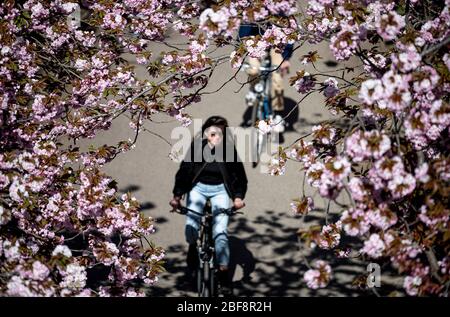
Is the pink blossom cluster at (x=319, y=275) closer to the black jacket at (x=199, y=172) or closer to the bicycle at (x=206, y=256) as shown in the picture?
the bicycle at (x=206, y=256)

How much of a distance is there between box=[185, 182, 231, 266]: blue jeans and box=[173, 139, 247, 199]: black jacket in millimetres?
111

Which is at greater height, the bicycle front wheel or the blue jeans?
the blue jeans

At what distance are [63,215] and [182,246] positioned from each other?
308cm

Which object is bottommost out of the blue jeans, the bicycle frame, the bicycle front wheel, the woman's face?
the bicycle front wheel

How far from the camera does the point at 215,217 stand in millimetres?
6312

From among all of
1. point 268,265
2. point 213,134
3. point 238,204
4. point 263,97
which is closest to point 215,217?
Result: point 238,204

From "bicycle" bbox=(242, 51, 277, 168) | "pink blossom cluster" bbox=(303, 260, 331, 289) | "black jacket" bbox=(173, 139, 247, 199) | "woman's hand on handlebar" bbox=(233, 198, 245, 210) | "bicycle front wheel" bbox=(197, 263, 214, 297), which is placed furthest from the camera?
"bicycle" bbox=(242, 51, 277, 168)

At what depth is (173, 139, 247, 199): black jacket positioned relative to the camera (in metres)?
6.38

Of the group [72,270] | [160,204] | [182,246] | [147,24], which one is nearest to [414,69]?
[72,270]

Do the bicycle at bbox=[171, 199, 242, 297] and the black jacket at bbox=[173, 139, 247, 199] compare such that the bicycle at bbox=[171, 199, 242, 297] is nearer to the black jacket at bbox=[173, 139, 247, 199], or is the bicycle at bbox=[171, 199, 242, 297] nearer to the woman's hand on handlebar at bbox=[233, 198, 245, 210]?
the woman's hand on handlebar at bbox=[233, 198, 245, 210]

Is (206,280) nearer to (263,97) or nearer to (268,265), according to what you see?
(268,265)

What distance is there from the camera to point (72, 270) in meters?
3.98

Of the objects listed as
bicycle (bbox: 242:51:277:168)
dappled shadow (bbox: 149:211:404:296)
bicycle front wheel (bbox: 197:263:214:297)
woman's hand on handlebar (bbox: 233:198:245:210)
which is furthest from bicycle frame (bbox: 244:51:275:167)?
bicycle front wheel (bbox: 197:263:214:297)

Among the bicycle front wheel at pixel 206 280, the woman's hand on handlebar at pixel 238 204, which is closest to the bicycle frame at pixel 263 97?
the woman's hand on handlebar at pixel 238 204
